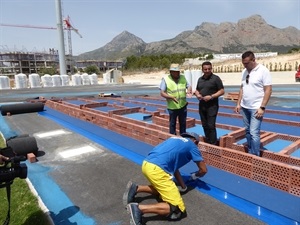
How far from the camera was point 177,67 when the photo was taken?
5027 millimetres

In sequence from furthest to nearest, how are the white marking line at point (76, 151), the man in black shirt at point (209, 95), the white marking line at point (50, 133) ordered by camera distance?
the white marking line at point (50, 133)
the white marking line at point (76, 151)
the man in black shirt at point (209, 95)

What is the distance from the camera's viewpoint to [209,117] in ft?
16.3

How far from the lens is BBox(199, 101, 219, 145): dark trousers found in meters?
4.94

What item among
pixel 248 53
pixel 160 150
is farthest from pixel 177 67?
pixel 160 150

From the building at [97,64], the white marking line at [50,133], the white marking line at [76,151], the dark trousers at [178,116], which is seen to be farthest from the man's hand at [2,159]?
the building at [97,64]

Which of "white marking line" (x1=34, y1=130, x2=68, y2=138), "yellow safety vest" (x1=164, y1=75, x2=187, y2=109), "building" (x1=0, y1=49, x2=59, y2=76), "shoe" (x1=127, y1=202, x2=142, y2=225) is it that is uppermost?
"building" (x1=0, y1=49, x2=59, y2=76)

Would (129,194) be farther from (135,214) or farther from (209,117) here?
(209,117)

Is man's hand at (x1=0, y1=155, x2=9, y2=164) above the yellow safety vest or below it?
below

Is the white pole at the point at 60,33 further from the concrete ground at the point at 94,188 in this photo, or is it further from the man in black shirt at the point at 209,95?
the man in black shirt at the point at 209,95

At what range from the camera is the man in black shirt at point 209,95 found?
4786 mm

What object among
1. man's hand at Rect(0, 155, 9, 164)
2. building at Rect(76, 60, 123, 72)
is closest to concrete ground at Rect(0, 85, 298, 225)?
man's hand at Rect(0, 155, 9, 164)

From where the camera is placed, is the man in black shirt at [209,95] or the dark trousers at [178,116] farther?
the dark trousers at [178,116]

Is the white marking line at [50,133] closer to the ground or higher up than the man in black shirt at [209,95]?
closer to the ground

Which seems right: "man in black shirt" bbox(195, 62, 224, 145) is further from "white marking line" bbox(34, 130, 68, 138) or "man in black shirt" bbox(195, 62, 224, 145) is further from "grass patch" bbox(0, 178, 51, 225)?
"white marking line" bbox(34, 130, 68, 138)
